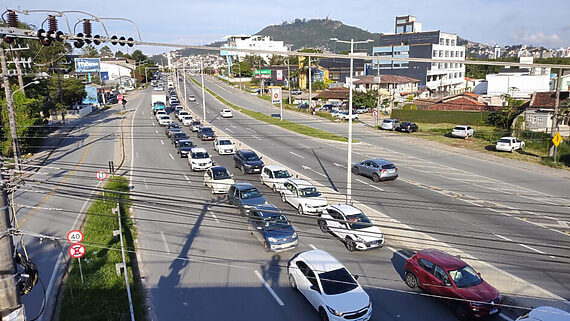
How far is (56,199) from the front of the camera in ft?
76.2

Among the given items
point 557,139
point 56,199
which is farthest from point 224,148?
point 557,139

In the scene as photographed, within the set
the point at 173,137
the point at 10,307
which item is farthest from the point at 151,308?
the point at 173,137

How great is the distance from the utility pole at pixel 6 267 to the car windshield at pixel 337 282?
746 cm

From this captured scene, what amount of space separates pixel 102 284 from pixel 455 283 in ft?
35.8

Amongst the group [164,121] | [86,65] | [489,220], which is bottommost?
[489,220]

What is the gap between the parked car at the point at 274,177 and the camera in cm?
2238

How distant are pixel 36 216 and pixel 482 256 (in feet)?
68.0

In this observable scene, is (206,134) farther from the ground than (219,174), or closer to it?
farther from the ground

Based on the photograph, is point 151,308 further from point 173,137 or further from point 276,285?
point 173,137

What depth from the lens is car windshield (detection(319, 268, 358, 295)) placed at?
36.9 ft

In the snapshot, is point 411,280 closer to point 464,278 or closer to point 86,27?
point 464,278

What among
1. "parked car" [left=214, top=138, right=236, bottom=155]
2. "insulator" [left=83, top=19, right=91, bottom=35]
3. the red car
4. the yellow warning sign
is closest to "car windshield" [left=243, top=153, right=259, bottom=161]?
"parked car" [left=214, top=138, right=236, bottom=155]

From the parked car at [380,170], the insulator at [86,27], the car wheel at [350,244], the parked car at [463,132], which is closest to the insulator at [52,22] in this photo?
the insulator at [86,27]

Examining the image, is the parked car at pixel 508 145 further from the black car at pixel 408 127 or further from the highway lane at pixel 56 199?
the highway lane at pixel 56 199
